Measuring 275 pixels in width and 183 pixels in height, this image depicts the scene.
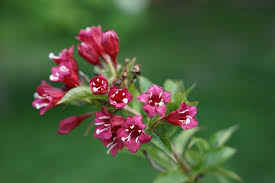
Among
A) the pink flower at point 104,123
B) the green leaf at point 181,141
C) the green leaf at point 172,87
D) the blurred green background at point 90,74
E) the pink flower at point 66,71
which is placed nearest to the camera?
the pink flower at point 104,123

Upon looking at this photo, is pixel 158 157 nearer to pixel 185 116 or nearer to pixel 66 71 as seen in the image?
pixel 185 116

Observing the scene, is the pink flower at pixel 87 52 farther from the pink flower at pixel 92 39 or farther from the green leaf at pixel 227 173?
the green leaf at pixel 227 173

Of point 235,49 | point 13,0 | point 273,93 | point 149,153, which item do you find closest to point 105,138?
point 149,153

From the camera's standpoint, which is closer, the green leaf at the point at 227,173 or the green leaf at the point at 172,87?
the green leaf at the point at 172,87

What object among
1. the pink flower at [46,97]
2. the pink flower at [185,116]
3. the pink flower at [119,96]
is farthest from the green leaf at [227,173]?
the pink flower at [46,97]

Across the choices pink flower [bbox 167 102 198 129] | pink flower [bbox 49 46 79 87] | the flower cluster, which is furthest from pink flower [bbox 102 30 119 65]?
pink flower [bbox 167 102 198 129]

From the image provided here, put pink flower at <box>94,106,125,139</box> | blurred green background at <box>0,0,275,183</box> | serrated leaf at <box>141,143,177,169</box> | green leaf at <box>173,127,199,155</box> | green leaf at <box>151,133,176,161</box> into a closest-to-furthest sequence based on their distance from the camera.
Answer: green leaf at <box>151,133,176,161</box>, pink flower at <box>94,106,125,139</box>, serrated leaf at <box>141,143,177,169</box>, green leaf at <box>173,127,199,155</box>, blurred green background at <box>0,0,275,183</box>

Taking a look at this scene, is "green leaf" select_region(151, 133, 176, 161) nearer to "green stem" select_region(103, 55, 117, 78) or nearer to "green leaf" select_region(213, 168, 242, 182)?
"green stem" select_region(103, 55, 117, 78)
